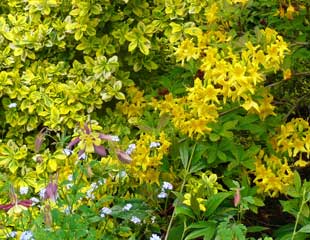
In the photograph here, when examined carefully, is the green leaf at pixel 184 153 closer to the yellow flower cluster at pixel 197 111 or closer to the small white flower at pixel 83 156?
the yellow flower cluster at pixel 197 111

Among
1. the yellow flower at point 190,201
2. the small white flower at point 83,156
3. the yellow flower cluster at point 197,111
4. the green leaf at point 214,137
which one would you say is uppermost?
the yellow flower cluster at point 197,111

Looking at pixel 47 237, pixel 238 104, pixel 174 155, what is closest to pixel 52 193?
pixel 47 237

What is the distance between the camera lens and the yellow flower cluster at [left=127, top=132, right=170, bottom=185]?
2.45 m

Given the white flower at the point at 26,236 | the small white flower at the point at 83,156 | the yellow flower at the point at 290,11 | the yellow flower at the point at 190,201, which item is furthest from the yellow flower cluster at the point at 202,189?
the yellow flower at the point at 290,11

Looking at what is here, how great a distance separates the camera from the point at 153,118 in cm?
274

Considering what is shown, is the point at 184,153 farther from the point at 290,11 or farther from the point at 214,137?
the point at 290,11

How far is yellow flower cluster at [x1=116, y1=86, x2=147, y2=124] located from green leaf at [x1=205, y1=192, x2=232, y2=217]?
92 cm

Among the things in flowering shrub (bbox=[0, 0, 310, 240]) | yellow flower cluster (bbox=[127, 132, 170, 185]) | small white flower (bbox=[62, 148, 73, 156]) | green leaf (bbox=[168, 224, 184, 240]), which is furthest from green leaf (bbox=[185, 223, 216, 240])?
small white flower (bbox=[62, 148, 73, 156])

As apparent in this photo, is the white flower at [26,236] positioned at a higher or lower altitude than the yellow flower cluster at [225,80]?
lower

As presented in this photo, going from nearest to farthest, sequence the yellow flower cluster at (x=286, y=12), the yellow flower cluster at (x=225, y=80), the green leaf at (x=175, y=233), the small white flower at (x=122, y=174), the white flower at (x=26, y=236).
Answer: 1. the white flower at (x=26, y=236)
2. the yellow flower cluster at (x=225, y=80)
3. the green leaf at (x=175, y=233)
4. the small white flower at (x=122, y=174)
5. the yellow flower cluster at (x=286, y=12)

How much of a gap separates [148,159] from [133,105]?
78 centimetres

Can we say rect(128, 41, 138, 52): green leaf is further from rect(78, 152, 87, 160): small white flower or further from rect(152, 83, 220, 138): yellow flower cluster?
rect(78, 152, 87, 160): small white flower

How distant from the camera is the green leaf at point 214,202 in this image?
2256 mm

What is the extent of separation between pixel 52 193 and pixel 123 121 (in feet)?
3.53
